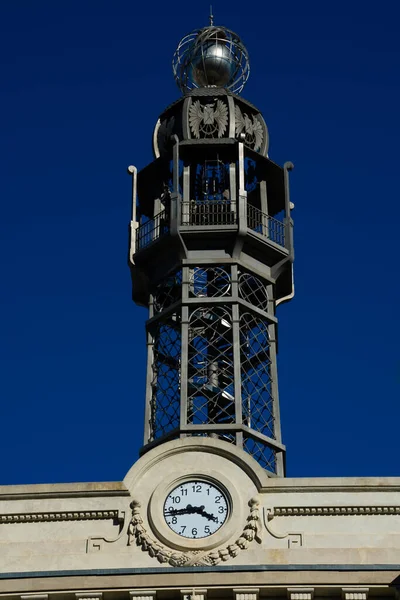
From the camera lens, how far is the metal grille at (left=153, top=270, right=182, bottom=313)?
177ft

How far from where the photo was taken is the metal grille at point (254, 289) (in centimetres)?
5369

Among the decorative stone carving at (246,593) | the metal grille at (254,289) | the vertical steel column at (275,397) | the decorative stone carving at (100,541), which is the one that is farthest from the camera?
the metal grille at (254,289)

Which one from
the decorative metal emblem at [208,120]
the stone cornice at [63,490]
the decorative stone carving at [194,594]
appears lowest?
the decorative stone carving at [194,594]

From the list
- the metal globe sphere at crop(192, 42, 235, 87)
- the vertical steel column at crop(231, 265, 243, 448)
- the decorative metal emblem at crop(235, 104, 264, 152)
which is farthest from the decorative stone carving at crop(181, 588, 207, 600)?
the metal globe sphere at crop(192, 42, 235, 87)

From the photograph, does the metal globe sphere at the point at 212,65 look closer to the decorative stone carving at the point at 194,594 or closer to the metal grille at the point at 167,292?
the metal grille at the point at 167,292

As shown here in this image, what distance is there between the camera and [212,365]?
2063 inches

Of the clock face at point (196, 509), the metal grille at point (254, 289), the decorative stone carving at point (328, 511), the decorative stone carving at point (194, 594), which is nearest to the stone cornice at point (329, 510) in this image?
the decorative stone carving at point (328, 511)

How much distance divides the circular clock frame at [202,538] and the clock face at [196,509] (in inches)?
4.0

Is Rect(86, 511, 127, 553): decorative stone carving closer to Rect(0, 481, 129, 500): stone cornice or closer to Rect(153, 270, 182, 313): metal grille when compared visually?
Rect(0, 481, 129, 500): stone cornice

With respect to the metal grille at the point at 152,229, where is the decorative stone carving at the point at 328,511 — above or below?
below

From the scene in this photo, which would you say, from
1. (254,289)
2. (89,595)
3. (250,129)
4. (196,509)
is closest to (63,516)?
(89,595)

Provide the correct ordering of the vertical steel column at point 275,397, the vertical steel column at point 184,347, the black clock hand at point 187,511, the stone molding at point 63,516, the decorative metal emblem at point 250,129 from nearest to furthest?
1. the black clock hand at point 187,511
2. the stone molding at point 63,516
3. the vertical steel column at point 184,347
4. the vertical steel column at point 275,397
5. the decorative metal emblem at point 250,129

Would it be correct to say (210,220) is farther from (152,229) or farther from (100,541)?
(100,541)

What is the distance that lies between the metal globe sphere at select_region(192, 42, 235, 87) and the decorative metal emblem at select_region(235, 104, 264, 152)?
7.71 ft
